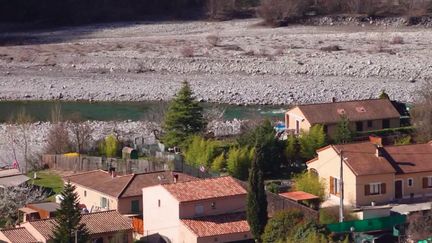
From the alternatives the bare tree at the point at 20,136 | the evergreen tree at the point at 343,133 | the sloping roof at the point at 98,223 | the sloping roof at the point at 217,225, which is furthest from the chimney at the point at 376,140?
the bare tree at the point at 20,136

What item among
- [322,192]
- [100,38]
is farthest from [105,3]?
[322,192]

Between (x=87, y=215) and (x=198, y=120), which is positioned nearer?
(x=87, y=215)

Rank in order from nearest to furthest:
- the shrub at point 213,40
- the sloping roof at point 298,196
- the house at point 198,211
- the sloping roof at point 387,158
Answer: the house at point 198,211 < the sloping roof at point 298,196 < the sloping roof at point 387,158 < the shrub at point 213,40

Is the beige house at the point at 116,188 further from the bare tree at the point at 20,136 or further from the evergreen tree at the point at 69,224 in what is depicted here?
the bare tree at the point at 20,136

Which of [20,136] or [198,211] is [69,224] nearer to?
[198,211]

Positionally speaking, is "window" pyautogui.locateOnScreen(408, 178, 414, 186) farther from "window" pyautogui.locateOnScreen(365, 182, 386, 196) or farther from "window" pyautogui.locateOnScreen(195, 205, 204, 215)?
"window" pyautogui.locateOnScreen(195, 205, 204, 215)

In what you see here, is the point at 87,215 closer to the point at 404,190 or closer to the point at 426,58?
the point at 404,190
